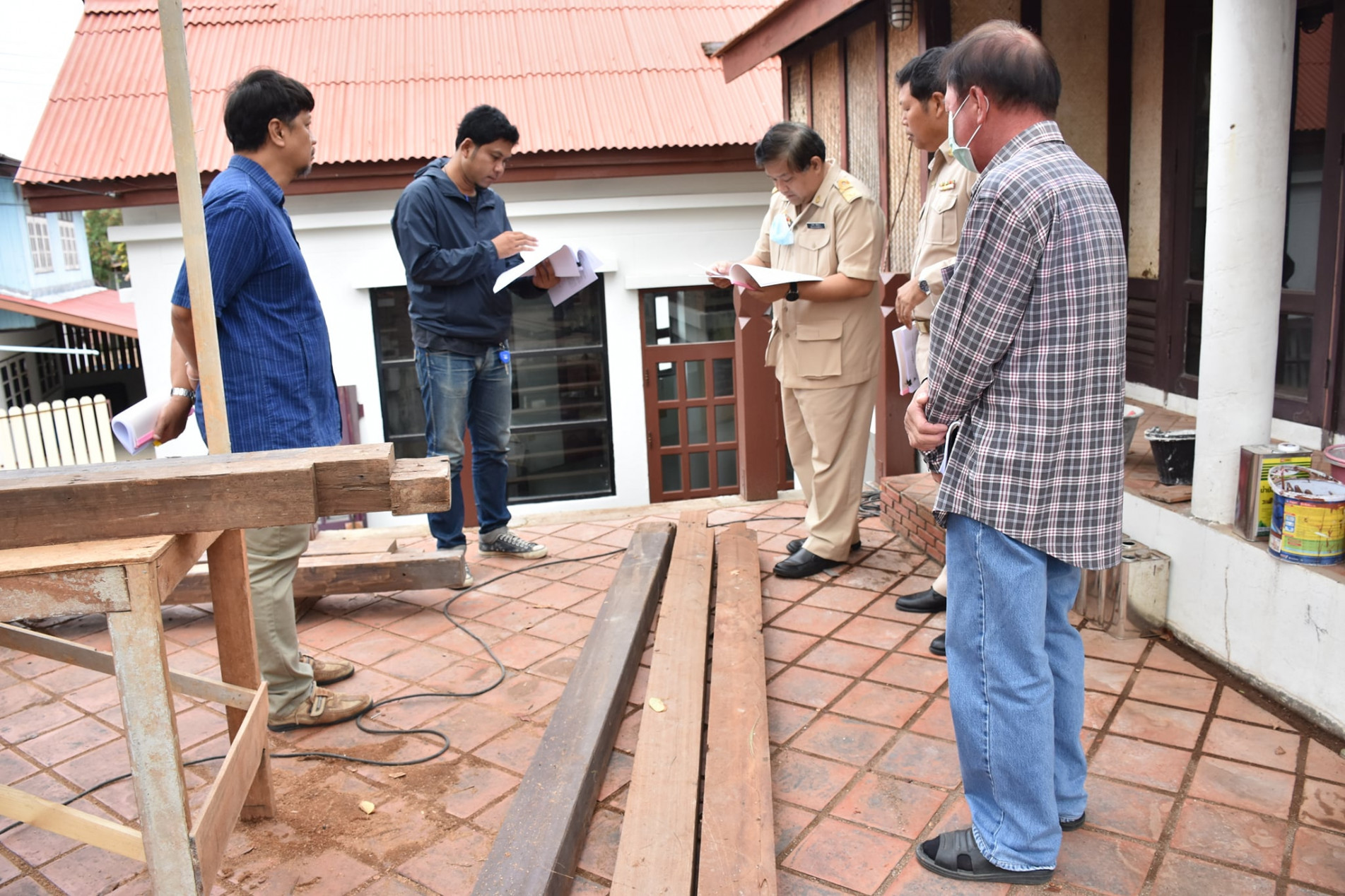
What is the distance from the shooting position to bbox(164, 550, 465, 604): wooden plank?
408 centimetres

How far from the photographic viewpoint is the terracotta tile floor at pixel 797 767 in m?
2.32

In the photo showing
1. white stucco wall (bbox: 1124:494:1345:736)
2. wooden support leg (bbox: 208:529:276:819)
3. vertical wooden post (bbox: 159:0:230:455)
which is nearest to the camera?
vertical wooden post (bbox: 159:0:230:455)

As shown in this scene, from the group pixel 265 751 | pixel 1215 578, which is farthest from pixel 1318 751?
pixel 265 751

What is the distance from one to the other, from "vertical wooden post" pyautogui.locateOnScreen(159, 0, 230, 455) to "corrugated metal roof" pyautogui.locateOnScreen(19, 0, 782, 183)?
6.01m

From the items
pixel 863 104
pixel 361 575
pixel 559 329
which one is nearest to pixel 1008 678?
pixel 361 575

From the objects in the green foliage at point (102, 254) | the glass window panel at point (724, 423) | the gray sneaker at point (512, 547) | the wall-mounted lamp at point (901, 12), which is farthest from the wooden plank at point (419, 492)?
the green foliage at point (102, 254)

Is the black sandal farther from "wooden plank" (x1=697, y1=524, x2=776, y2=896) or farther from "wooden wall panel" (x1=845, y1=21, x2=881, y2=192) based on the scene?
"wooden wall panel" (x1=845, y1=21, x2=881, y2=192)

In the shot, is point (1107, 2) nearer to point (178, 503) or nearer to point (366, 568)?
point (366, 568)

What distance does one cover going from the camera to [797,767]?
109 inches

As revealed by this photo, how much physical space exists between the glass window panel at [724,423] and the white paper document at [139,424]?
273 inches

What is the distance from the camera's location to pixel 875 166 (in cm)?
551

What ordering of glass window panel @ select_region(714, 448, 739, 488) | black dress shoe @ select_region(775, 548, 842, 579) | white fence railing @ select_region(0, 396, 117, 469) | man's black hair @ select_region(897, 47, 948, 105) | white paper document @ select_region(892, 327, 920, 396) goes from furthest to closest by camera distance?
1. white fence railing @ select_region(0, 396, 117, 469)
2. glass window panel @ select_region(714, 448, 739, 488)
3. black dress shoe @ select_region(775, 548, 842, 579)
4. white paper document @ select_region(892, 327, 920, 396)
5. man's black hair @ select_region(897, 47, 948, 105)

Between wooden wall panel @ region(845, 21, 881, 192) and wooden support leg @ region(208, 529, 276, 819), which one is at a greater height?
wooden wall panel @ region(845, 21, 881, 192)

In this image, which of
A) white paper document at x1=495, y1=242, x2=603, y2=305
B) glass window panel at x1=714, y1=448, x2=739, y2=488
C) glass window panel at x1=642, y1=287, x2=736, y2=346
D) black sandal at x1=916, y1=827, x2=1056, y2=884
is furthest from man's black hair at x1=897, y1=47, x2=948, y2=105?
glass window panel at x1=714, y1=448, x2=739, y2=488
